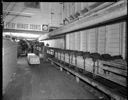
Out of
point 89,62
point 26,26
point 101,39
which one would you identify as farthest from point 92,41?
point 26,26

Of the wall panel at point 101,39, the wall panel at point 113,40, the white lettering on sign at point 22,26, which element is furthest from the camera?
the white lettering on sign at point 22,26

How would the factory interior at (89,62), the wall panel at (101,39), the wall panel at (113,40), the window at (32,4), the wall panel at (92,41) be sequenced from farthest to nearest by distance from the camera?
the window at (32,4) < the wall panel at (92,41) < the wall panel at (101,39) < the wall panel at (113,40) < the factory interior at (89,62)

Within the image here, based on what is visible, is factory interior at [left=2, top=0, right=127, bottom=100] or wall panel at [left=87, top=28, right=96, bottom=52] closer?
factory interior at [left=2, top=0, right=127, bottom=100]

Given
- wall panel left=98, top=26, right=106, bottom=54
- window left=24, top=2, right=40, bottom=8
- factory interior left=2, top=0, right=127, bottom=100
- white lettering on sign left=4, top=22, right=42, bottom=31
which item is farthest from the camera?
window left=24, top=2, right=40, bottom=8

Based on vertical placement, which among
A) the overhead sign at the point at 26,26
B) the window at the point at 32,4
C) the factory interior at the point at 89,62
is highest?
the window at the point at 32,4

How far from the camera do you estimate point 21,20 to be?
803 centimetres

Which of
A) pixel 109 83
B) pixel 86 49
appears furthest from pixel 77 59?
pixel 109 83

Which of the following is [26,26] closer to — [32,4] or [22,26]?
[22,26]

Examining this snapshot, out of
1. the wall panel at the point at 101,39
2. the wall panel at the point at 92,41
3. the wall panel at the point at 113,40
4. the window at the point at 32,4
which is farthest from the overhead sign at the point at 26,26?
the wall panel at the point at 113,40

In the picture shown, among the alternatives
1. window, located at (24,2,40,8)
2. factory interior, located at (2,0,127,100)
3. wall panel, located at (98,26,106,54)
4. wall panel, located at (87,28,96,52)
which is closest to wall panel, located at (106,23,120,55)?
factory interior, located at (2,0,127,100)

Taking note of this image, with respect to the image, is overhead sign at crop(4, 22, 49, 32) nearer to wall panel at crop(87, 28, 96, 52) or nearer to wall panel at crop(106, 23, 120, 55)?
wall panel at crop(87, 28, 96, 52)

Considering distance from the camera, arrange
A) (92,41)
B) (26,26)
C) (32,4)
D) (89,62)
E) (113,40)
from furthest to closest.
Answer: (26,26)
(32,4)
(92,41)
(113,40)
(89,62)

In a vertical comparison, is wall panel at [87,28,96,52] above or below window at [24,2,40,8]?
below

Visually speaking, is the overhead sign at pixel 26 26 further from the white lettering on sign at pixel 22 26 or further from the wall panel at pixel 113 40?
the wall panel at pixel 113 40
